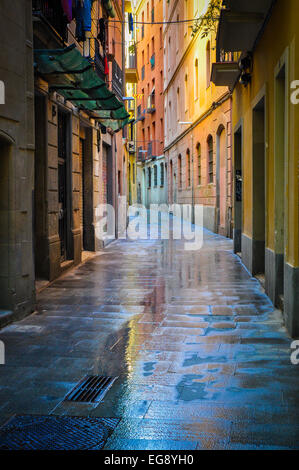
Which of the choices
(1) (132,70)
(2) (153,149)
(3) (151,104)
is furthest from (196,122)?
(3) (151,104)

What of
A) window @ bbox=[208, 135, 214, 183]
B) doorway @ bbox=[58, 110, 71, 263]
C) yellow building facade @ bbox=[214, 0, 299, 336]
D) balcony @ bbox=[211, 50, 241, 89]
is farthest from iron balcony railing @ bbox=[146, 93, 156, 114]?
doorway @ bbox=[58, 110, 71, 263]

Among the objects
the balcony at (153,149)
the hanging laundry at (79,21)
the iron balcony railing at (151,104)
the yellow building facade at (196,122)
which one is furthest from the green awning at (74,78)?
the iron balcony railing at (151,104)

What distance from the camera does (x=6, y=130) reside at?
647 cm

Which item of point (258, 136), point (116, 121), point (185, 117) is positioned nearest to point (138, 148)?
point (185, 117)

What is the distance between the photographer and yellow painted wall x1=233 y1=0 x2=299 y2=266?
582cm

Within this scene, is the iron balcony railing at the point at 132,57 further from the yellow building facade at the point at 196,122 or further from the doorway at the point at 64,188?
the doorway at the point at 64,188

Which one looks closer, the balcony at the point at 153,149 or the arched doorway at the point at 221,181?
the arched doorway at the point at 221,181

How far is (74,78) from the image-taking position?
31.0ft

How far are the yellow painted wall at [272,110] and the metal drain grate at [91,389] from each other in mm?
2488

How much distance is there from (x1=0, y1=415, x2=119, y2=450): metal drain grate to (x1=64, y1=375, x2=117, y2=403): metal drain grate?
347 mm

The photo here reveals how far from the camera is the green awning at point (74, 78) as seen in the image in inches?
330

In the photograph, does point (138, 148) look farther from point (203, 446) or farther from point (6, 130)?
point (203, 446)

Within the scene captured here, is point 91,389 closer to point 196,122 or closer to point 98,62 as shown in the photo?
point 98,62

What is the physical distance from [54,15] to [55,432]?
27.1 feet
